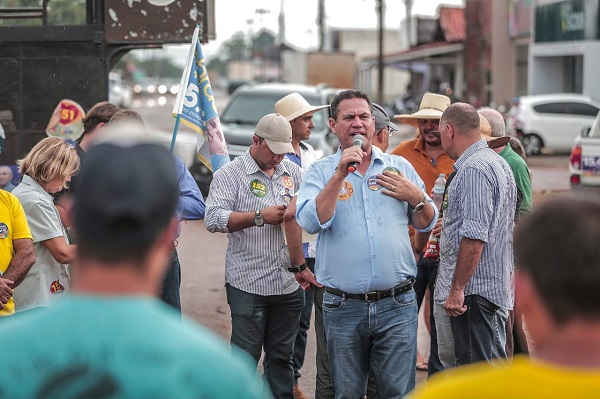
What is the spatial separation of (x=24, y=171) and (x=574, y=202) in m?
4.25

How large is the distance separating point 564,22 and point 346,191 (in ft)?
107

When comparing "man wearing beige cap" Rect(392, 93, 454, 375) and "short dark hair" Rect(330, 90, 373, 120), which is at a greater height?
"short dark hair" Rect(330, 90, 373, 120)

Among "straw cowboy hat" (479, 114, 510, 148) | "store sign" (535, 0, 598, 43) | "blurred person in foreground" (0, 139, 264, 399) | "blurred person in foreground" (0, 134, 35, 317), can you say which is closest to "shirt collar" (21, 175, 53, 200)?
"blurred person in foreground" (0, 134, 35, 317)

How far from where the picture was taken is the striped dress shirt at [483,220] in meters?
5.46

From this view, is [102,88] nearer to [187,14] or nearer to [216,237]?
[187,14]

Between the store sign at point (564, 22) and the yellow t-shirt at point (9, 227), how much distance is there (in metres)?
30.9

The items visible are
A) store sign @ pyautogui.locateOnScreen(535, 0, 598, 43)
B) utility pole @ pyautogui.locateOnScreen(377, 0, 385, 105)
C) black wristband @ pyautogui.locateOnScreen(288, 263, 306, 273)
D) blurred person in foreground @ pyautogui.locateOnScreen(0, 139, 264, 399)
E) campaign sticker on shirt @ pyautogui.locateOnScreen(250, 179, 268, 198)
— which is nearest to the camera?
blurred person in foreground @ pyautogui.locateOnScreen(0, 139, 264, 399)

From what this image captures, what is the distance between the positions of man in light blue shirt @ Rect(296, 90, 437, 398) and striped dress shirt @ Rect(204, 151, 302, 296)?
887 mm

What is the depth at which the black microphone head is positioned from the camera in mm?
5320

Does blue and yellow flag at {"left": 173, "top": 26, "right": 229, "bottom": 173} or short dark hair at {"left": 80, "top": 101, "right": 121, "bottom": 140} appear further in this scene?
blue and yellow flag at {"left": 173, "top": 26, "right": 229, "bottom": 173}

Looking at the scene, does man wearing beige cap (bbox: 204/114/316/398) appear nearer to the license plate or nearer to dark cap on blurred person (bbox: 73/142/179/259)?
dark cap on blurred person (bbox: 73/142/179/259)

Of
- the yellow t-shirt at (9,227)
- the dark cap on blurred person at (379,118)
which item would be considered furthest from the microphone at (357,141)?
the yellow t-shirt at (9,227)

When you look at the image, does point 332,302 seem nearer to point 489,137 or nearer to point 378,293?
point 378,293

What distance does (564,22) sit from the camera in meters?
35.8
